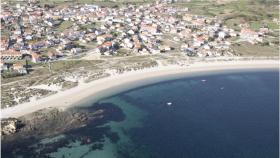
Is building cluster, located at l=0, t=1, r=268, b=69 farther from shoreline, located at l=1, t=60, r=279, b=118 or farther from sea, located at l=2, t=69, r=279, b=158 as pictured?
sea, located at l=2, t=69, r=279, b=158

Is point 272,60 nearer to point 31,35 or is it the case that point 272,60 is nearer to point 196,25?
point 196,25

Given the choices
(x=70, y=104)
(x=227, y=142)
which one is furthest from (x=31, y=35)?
(x=227, y=142)

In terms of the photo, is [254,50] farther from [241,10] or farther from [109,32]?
[241,10]

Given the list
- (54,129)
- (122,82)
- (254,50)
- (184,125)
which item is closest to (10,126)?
(54,129)

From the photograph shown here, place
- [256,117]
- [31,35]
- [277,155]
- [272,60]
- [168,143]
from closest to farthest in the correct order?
[277,155] → [168,143] → [256,117] → [272,60] → [31,35]

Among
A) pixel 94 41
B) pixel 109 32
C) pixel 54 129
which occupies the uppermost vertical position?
pixel 109 32

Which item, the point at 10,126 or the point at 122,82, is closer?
→ the point at 10,126

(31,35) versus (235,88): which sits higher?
(31,35)

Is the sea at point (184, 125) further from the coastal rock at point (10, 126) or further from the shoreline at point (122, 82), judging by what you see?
the coastal rock at point (10, 126)
